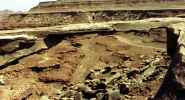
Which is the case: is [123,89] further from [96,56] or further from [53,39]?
[53,39]

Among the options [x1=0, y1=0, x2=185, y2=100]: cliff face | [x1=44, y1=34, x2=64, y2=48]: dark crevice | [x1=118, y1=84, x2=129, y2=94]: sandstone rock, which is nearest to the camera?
[x1=118, y1=84, x2=129, y2=94]: sandstone rock

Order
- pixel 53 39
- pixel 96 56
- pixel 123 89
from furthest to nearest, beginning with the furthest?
pixel 53 39
pixel 96 56
pixel 123 89

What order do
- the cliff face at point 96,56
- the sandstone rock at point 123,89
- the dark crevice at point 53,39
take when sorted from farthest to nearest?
the dark crevice at point 53,39 < the cliff face at point 96,56 < the sandstone rock at point 123,89

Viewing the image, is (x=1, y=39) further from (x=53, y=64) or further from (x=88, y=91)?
(x=88, y=91)

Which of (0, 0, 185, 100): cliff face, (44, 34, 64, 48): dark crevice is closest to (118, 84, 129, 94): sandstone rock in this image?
(0, 0, 185, 100): cliff face

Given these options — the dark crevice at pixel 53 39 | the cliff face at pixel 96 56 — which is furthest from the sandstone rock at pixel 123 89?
the dark crevice at pixel 53 39

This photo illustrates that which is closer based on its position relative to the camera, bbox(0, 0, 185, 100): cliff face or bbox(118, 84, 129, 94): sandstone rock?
bbox(118, 84, 129, 94): sandstone rock

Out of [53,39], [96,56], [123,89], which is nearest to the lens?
[123,89]

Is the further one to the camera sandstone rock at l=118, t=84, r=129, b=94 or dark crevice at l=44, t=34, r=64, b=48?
dark crevice at l=44, t=34, r=64, b=48

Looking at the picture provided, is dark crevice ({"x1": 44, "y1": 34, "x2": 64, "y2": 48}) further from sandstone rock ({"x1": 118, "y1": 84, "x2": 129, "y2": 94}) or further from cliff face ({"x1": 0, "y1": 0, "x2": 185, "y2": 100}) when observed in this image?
sandstone rock ({"x1": 118, "y1": 84, "x2": 129, "y2": 94})

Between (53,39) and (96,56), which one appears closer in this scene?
(96,56)

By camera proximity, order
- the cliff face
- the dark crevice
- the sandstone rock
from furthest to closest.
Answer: the dark crevice < the cliff face < the sandstone rock

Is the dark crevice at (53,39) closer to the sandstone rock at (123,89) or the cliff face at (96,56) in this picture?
the cliff face at (96,56)

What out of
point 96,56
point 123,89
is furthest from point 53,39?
point 123,89
